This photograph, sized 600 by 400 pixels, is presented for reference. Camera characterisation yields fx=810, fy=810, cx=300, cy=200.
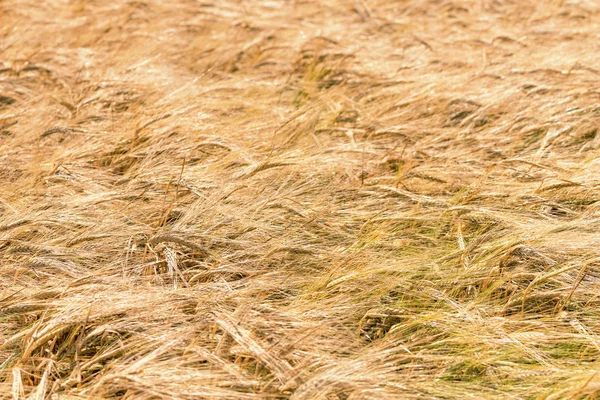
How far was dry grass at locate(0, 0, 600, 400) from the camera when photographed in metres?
1.79

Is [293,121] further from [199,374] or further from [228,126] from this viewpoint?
[199,374]

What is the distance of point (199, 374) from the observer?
171cm

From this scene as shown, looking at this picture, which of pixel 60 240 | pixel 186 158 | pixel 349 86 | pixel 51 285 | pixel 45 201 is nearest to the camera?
pixel 51 285

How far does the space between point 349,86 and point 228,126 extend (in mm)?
725

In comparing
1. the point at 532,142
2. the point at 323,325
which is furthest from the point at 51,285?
the point at 532,142

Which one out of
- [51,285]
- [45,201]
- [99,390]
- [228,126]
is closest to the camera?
[99,390]

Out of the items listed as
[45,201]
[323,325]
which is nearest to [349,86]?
[45,201]

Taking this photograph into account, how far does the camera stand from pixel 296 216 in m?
2.36

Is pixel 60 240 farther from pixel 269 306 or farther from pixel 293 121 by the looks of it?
pixel 293 121

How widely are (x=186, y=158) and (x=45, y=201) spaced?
0.49 meters

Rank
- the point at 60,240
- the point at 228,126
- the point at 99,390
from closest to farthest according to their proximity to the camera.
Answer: the point at 99,390, the point at 60,240, the point at 228,126

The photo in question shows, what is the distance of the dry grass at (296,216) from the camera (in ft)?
5.88

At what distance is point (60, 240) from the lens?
2.24 meters

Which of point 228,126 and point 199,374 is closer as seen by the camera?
point 199,374
